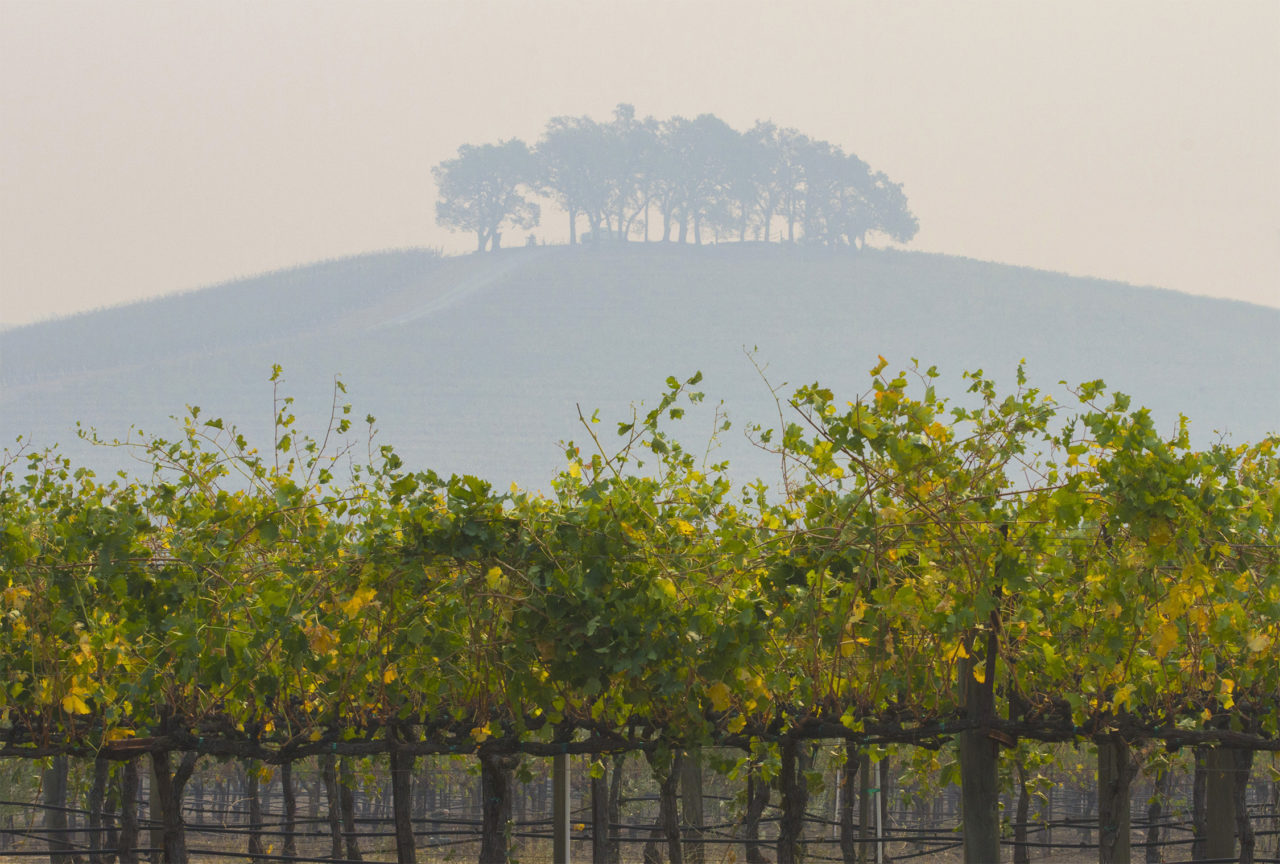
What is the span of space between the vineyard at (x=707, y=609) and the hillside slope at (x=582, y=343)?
57122 mm

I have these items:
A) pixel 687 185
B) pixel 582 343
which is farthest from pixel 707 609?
pixel 687 185

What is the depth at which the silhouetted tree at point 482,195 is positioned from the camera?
106562 millimetres

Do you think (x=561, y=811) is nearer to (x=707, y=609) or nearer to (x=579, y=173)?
(x=707, y=609)

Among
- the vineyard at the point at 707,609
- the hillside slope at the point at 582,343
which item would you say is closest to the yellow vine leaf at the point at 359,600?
the vineyard at the point at 707,609

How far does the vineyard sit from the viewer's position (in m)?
4.86

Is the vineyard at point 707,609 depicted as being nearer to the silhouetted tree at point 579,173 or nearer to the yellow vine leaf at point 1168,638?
the yellow vine leaf at point 1168,638

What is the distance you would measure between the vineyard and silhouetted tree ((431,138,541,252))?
101837mm

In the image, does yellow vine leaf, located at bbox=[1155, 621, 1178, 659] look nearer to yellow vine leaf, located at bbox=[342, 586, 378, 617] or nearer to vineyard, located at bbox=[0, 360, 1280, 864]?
vineyard, located at bbox=[0, 360, 1280, 864]

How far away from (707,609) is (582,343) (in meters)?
76.0

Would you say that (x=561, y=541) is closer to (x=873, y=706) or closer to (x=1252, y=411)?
(x=873, y=706)

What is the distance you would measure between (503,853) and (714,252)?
93.3m

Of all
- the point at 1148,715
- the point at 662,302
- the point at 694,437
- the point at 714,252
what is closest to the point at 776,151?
the point at 714,252

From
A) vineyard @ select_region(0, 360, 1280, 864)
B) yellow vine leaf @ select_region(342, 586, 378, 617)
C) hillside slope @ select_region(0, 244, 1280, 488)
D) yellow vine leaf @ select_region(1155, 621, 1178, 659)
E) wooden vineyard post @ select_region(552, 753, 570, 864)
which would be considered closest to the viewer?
yellow vine leaf @ select_region(1155, 621, 1178, 659)

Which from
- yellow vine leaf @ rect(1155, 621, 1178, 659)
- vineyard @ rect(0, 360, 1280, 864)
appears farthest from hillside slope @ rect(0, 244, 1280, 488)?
yellow vine leaf @ rect(1155, 621, 1178, 659)
